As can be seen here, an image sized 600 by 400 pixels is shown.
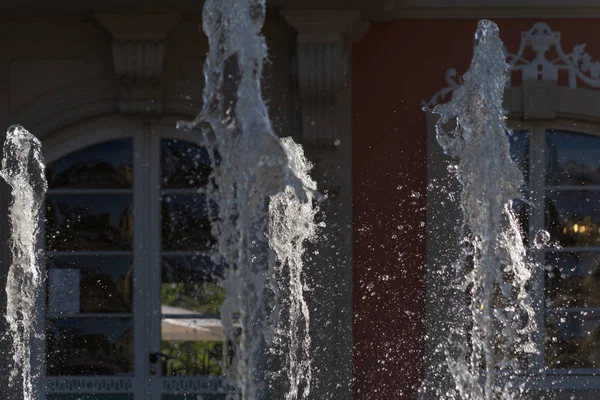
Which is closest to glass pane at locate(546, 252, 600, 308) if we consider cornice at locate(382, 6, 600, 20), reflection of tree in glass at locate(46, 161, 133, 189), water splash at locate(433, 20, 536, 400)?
water splash at locate(433, 20, 536, 400)

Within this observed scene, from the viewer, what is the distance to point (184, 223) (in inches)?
313

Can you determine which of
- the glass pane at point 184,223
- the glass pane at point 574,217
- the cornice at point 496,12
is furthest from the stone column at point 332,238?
the glass pane at point 574,217

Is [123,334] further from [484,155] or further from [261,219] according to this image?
[484,155]

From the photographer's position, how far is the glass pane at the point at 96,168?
7938mm

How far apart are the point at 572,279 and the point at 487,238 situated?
1667 mm

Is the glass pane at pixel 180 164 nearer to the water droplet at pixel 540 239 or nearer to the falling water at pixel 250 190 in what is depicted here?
the falling water at pixel 250 190

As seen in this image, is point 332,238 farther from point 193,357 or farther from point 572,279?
point 572,279

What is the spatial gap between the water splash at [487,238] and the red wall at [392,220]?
0.68 ft

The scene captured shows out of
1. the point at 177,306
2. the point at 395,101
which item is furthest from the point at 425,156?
the point at 177,306

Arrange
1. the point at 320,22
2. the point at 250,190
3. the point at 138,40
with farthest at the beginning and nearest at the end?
1. the point at 138,40
2. the point at 320,22
3. the point at 250,190

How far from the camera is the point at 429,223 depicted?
7836mm

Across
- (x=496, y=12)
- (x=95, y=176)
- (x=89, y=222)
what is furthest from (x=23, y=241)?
(x=496, y=12)

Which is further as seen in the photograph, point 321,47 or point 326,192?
point 326,192

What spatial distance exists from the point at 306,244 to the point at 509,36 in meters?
1.66
